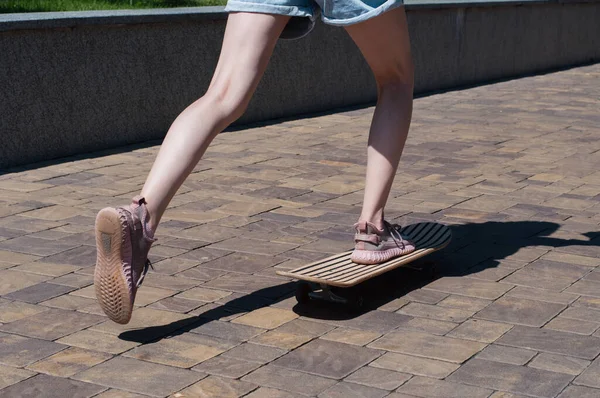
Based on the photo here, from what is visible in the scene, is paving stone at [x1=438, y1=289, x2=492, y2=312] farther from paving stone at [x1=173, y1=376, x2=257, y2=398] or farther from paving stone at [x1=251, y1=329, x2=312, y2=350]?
paving stone at [x1=173, y1=376, x2=257, y2=398]

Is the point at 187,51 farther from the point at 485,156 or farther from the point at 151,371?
the point at 151,371

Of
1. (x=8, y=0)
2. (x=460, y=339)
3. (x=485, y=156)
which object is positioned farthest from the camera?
(x=8, y=0)

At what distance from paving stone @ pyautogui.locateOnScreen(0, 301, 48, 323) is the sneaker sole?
1.60 ft

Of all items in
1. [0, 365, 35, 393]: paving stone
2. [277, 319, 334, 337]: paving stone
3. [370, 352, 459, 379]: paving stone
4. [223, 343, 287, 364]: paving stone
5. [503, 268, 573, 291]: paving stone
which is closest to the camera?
[0, 365, 35, 393]: paving stone

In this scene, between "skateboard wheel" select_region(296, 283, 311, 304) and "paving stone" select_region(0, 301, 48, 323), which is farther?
Answer: "skateboard wheel" select_region(296, 283, 311, 304)

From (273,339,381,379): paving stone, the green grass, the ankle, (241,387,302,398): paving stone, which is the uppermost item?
the green grass

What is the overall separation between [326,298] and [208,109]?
803 millimetres

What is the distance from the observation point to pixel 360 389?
10.3 feet

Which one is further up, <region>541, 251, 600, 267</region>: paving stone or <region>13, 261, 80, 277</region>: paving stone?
<region>13, 261, 80, 277</region>: paving stone

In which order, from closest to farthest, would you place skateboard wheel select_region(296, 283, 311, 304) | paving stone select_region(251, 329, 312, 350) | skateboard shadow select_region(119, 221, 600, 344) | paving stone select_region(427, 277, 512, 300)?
paving stone select_region(251, 329, 312, 350)
skateboard shadow select_region(119, 221, 600, 344)
skateboard wheel select_region(296, 283, 311, 304)
paving stone select_region(427, 277, 512, 300)

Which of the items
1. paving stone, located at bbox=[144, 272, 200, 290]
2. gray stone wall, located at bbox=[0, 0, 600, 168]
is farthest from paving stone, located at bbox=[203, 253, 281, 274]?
gray stone wall, located at bbox=[0, 0, 600, 168]

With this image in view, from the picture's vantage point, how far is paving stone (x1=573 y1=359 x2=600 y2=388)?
3209mm

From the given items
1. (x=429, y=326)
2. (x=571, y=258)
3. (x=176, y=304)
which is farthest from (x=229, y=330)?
(x=571, y=258)

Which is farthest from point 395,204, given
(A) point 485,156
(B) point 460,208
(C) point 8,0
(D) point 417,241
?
(C) point 8,0
